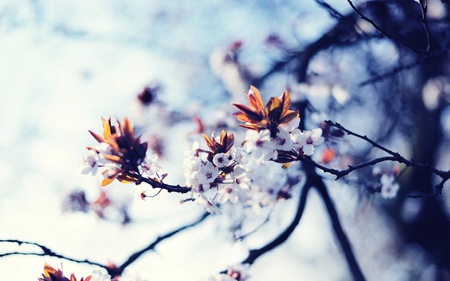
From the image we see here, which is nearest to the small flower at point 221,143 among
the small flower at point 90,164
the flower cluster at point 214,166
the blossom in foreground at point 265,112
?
the flower cluster at point 214,166

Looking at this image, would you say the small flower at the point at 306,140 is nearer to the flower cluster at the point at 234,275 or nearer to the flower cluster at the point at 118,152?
the flower cluster at the point at 118,152

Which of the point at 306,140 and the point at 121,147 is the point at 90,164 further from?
the point at 306,140

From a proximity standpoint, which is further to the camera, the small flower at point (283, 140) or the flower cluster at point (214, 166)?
the flower cluster at point (214, 166)

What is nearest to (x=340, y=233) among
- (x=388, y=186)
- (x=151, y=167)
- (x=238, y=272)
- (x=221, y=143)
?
(x=238, y=272)

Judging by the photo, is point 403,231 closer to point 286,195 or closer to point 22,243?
point 286,195

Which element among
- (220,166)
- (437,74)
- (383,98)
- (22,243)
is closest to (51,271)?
(22,243)
